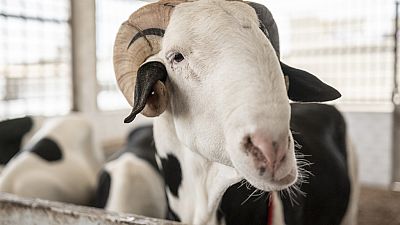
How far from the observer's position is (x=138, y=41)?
1.10 meters

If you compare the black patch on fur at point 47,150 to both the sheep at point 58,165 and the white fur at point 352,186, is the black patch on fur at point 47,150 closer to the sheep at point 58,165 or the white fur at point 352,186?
the sheep at point 58,165

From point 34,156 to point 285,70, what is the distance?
58.1 inches

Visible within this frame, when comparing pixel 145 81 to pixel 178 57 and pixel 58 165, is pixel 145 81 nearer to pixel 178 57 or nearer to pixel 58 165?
pixel 178 57

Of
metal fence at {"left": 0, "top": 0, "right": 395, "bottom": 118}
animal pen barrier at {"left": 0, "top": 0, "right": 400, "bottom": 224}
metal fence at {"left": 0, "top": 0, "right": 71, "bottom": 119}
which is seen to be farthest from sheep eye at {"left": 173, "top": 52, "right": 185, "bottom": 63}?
metal fence at {"left": 0, "top": 0, "right": 71, "bottom": 119}

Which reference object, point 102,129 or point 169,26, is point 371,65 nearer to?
point 102,129

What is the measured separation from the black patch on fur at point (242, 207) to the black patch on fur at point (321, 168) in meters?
0.06

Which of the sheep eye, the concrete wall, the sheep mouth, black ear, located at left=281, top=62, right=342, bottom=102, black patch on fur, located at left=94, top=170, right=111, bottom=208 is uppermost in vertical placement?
the sheep eye

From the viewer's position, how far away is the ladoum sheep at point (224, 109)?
82cm

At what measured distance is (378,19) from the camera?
393 centimetres

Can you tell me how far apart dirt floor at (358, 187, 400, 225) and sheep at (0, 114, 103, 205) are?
1249mm

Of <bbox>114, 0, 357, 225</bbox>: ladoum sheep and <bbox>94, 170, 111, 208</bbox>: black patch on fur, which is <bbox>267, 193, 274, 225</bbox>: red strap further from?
<bbox>94, 170, 111, 208</bbox>: black patch on fur

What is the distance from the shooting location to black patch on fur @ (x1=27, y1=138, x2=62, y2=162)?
87.4 inches

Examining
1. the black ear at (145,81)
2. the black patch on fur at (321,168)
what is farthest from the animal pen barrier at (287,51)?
the black ear at (145,81)

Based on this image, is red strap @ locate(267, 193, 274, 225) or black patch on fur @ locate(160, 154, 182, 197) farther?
black patch on fur @ locate(160, 154, 182, 197)
